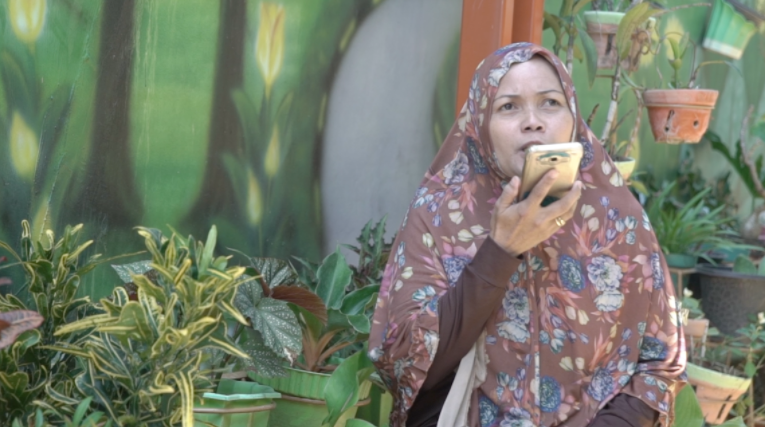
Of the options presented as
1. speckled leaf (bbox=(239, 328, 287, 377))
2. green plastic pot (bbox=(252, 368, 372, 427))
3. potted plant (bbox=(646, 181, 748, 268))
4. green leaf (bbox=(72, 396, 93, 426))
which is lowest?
potted plant (bbox=(646, 181, 748, 268))

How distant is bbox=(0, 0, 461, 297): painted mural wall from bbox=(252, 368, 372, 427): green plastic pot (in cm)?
66

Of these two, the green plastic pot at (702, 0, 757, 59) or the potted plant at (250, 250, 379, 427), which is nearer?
the potted plant at (250, 250, 379, 427)

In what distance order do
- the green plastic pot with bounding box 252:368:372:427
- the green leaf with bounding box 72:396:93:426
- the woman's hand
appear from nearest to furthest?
the green leaf with bounding box 72:396:93:426, the woman's hand, the green plastic pot with bounding box 252:368:372:427

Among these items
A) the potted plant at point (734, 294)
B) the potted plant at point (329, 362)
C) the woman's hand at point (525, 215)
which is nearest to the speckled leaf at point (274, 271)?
the potted plant at point (329, 362)

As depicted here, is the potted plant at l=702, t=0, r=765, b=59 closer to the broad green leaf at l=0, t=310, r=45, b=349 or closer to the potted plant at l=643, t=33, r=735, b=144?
the potted plant at l=643, t=33, r=735, b=144

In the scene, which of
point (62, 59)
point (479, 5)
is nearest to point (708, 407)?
point (479, 5)

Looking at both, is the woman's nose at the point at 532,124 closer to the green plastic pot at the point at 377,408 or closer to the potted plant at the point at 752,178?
the green plastic pot at the point at 377,408

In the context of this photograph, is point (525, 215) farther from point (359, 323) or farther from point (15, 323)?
point (15, 323)

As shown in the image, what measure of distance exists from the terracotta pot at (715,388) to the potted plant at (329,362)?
1.61m

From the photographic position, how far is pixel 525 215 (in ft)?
6.37

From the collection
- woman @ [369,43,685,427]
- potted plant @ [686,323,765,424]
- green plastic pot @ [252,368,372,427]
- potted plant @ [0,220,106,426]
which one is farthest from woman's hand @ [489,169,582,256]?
potted plant @ [686,323,765,424]

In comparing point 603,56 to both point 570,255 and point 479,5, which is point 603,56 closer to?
point 479,5

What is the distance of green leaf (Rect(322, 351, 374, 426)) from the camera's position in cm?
219

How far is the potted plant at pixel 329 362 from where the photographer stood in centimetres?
222
